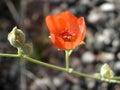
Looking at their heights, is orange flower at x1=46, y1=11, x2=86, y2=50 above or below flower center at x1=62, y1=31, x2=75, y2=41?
above

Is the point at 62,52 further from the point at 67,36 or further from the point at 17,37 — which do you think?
the point at 17,37

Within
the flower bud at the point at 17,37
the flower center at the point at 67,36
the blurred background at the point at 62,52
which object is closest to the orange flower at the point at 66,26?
the flower center at the point at 67,36

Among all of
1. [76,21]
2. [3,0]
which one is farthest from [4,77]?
[76,21]

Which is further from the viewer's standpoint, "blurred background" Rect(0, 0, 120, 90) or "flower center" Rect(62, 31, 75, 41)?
"blurred background" Rect(0, 0, 120, 90)

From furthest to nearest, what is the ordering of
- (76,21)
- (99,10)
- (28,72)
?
(99,10) → (28,72) → (76,21)

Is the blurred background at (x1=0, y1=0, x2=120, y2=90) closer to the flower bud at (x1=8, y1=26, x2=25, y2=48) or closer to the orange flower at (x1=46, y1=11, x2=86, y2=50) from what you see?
the orange flower at (x1=46, y1=11, x2=86, y2=50)

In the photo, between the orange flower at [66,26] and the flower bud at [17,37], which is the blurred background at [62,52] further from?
the flower bud at [17,37]

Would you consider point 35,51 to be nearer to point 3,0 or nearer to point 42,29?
point 42,29

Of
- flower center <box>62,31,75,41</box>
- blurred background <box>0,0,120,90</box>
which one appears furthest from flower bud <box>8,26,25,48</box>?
blurred background <box>0,0,120,90</box>
